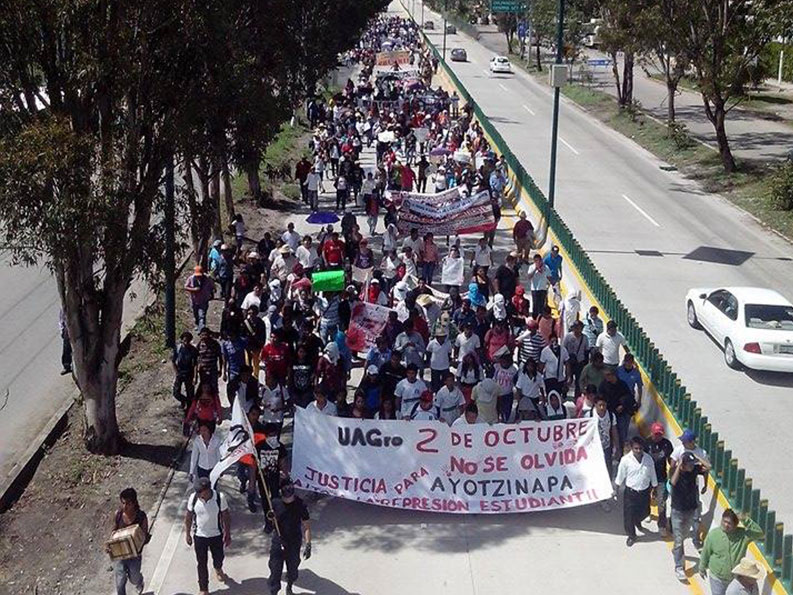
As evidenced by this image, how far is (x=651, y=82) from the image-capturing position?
69.9 meters

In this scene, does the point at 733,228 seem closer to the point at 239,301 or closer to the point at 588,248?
the point at 588,248

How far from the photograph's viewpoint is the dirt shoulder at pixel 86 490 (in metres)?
12.2

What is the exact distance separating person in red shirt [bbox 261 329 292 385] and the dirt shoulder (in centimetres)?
173

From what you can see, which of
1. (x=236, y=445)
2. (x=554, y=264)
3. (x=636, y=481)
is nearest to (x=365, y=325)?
(x=554, y=264)

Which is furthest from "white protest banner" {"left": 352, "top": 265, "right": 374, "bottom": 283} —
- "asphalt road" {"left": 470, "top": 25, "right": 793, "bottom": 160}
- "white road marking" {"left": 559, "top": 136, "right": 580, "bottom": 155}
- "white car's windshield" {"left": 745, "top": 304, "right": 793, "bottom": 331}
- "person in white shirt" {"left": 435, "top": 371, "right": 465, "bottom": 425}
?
"asphalt road" {"left": 470, "top": 25, "right": 793, "bottom": 160}

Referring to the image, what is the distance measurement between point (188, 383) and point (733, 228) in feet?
67.6

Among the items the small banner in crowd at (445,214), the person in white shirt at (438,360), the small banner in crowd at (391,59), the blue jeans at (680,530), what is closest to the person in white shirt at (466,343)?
the person in white shirt at (438,360)

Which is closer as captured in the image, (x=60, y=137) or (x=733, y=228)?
(x=60, y=137)

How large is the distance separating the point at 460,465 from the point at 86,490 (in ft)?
16.0

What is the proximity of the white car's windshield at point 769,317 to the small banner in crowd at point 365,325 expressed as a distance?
6546mm

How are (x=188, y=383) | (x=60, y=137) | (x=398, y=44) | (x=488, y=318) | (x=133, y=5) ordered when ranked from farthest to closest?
(x=398, y=44)
(x=488, y=318)
(x=188, y=383)
(x=133, y=5)
(x=60, y=137)

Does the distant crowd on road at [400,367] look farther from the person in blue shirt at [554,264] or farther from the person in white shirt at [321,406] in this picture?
the person in blue shirt at [554,264]

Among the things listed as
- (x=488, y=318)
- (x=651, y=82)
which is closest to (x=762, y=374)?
(x=488, y=318)

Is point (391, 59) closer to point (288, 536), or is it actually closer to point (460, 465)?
point (460, 465)
